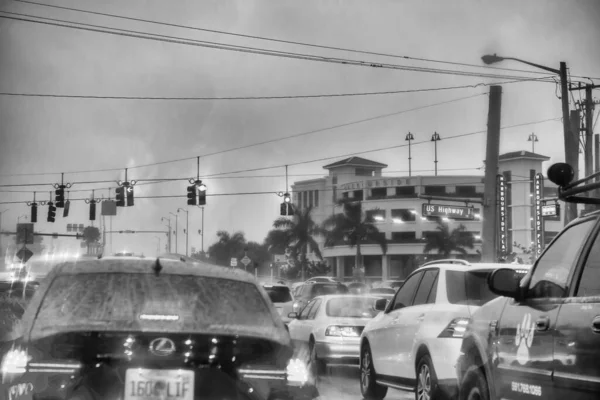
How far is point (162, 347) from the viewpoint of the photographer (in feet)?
17.7

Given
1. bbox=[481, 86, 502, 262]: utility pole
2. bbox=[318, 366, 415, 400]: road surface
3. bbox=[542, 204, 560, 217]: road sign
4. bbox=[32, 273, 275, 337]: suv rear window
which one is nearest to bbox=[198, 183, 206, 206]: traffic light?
bbox=[542, 204, 560, 217]: road sign

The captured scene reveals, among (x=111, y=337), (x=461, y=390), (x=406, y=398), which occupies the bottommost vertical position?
(x=406, y=398)

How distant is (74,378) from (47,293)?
76cm

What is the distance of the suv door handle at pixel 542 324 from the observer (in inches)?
208

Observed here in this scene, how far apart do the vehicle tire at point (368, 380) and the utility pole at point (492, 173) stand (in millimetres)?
13803

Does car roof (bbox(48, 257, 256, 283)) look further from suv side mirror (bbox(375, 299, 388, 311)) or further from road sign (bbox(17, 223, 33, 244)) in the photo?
road sign (bbox(17, 223, 33, 244))

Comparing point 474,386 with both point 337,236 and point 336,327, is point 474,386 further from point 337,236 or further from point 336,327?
point 337,236

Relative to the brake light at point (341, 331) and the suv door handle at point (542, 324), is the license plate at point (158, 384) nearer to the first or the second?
the suv door handle at point (542, 324)

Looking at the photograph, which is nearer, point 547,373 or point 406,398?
point 547,373

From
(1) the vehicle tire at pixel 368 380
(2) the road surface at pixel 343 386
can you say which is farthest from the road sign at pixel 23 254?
(1) the vehicle tire at pixel 368 380

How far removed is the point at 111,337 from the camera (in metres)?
5.41

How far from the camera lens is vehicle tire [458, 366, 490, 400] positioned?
21.5ft

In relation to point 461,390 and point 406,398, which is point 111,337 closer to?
point 461,390

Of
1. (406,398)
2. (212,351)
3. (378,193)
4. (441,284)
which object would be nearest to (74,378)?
(212,351)
